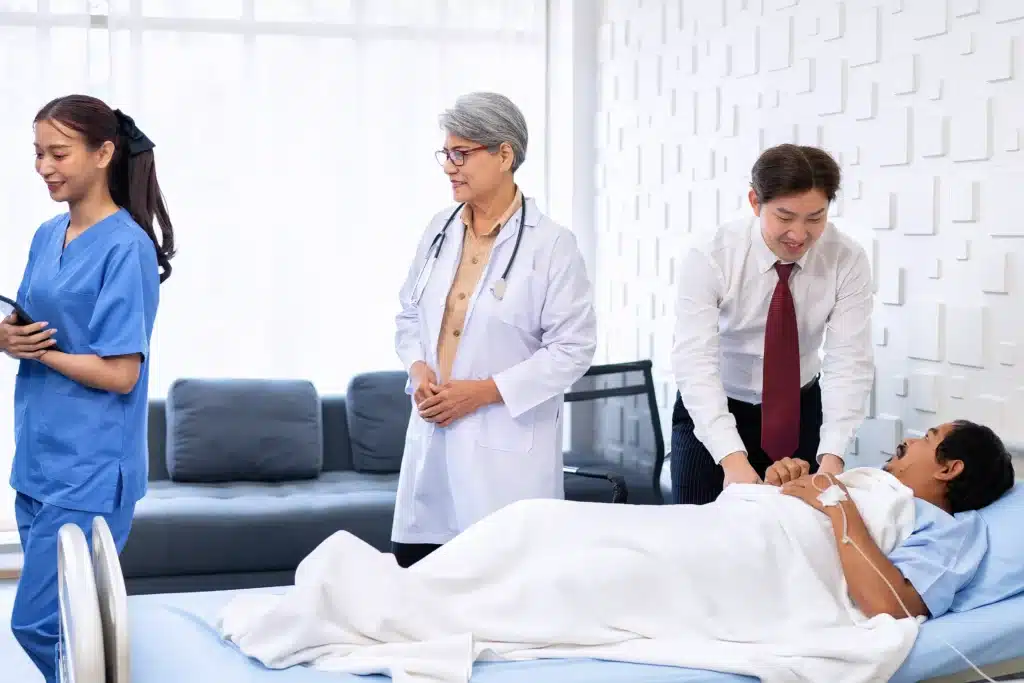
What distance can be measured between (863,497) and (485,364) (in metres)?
0.84

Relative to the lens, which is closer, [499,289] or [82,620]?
[82,620]

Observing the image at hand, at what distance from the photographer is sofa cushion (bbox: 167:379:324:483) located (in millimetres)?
4434

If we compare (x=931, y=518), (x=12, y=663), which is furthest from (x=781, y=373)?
(x=12, y=663)

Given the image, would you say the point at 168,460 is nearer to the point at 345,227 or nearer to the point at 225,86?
the point at 345,227

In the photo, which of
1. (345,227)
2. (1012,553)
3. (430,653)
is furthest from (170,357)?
(1012,553)

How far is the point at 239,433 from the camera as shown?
448cm

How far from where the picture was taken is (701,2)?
13.4 ft

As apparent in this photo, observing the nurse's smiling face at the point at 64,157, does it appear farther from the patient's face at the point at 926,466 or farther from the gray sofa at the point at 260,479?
the gray sofa at the point at 260,479

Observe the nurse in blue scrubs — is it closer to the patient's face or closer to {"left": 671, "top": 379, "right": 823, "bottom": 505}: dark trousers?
{"left": 671, "top": 379, "right": 823, "bottom": 505}: dark trousers

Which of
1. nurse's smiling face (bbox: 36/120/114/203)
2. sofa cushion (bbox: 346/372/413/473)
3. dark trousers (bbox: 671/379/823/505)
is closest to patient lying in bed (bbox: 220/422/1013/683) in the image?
dark trousers (bbox: 671/379/823/505)

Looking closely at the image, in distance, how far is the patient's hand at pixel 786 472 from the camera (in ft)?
8.04

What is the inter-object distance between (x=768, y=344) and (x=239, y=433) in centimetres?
245

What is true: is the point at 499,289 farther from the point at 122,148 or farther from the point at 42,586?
the point at 42,586

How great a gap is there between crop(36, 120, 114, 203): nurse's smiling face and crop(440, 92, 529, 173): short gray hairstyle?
70 centimetres
